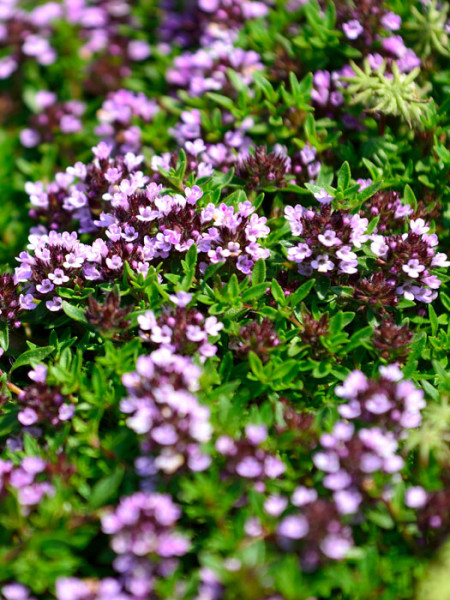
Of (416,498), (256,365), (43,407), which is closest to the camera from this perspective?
(416,498)

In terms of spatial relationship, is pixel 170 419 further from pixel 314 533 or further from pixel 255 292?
pixel 255 292

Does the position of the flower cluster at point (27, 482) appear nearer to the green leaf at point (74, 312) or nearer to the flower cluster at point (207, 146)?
the green leaf at point (74, 312)

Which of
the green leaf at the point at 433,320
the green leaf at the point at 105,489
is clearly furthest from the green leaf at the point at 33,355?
the green leaf at the point at 433,320

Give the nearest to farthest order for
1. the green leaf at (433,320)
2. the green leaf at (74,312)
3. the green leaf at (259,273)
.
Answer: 1. the green leaf at (74,312)
2. the green leaf at (259,273)
3. the green leaf at (433,320)

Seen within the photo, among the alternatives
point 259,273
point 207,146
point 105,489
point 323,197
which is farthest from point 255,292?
point 207,146

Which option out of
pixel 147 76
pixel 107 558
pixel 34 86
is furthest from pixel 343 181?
pixel 34 86

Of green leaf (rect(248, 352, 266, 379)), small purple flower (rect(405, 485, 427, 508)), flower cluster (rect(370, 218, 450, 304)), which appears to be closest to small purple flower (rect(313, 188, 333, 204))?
flower cluster (rect(370, 218, 450, 304))

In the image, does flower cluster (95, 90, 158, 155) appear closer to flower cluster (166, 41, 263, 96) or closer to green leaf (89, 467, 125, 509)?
flower cluster (166, 41, 263, 96)
